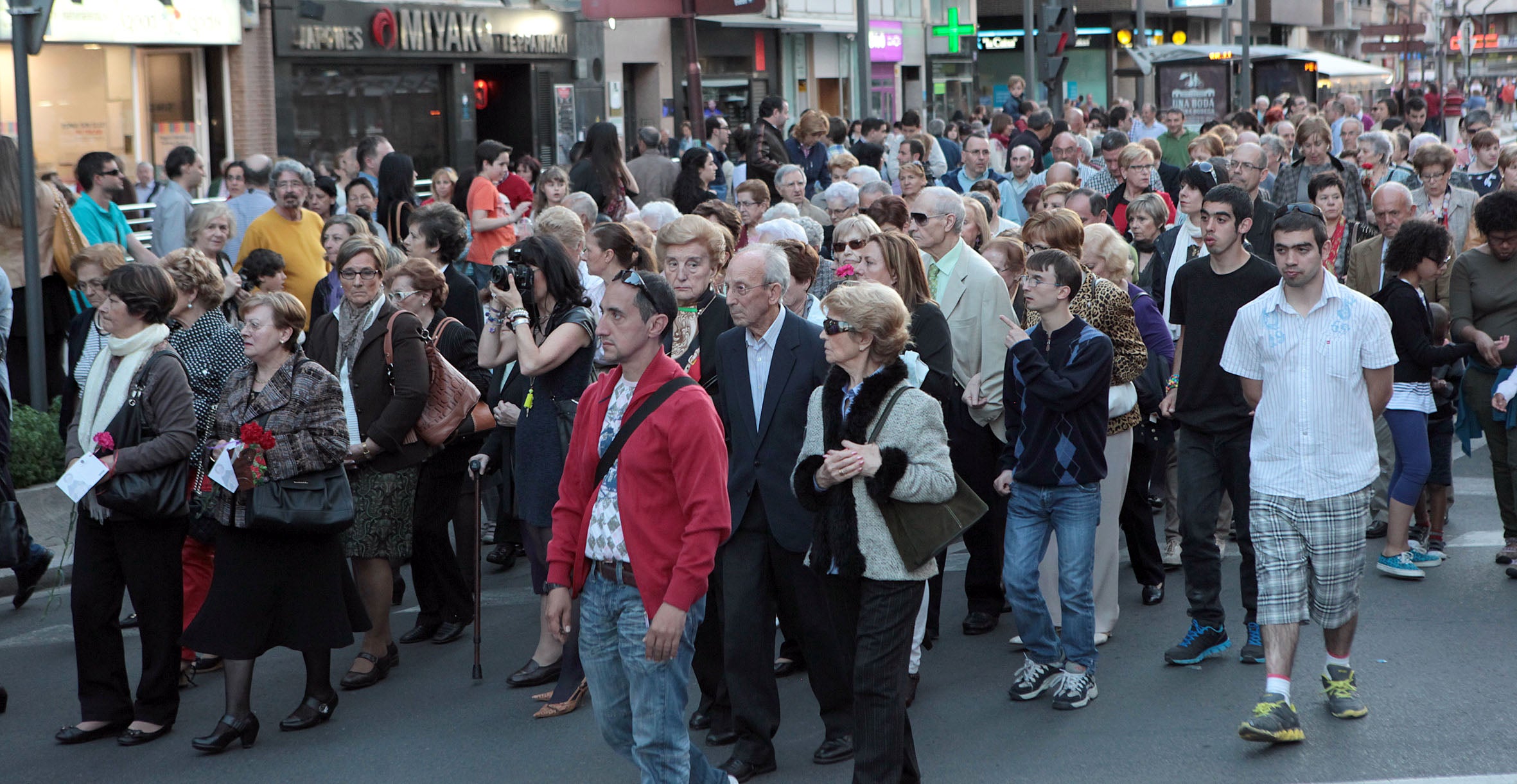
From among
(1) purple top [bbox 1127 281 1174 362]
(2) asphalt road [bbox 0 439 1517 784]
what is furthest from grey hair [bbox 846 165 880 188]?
(2) asphalt road [bbox 0 439 1517 784]

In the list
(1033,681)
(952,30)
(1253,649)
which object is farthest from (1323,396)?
(952,30)

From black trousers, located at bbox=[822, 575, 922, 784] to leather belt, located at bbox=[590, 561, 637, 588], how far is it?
2.43 ft

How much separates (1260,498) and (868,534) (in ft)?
5.69

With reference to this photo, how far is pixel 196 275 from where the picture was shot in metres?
6.57

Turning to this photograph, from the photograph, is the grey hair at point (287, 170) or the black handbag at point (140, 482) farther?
the grey hair at point (287, 170)

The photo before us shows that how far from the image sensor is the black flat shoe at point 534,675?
6.52 meters

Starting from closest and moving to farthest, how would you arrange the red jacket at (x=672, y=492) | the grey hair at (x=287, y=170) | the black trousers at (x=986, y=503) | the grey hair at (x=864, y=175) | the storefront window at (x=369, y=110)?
the red jacket at (x=672, y=492)
the black trousers at (x=986, y=503)
the grey hair at (x=287, y=170)
the grey hair at (x=864, y=175)
the storefront window at (x=369, y=110)

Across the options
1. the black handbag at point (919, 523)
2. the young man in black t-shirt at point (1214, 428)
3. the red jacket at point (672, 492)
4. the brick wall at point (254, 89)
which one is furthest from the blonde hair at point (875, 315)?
the brick wall at point (254, 89)

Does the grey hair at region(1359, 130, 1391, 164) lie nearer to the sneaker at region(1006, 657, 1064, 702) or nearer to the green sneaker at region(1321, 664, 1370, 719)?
the green sneaker at region(1321, 664, 1370, 719)

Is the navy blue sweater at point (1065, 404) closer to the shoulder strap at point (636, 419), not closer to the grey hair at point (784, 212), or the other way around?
the shoulder strap at point (636, 419)

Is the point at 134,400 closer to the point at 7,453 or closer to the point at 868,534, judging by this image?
the point at 7,453

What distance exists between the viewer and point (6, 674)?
6789 millimetres

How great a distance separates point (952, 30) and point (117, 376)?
121 feet

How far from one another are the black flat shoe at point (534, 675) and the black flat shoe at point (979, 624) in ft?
6.10
